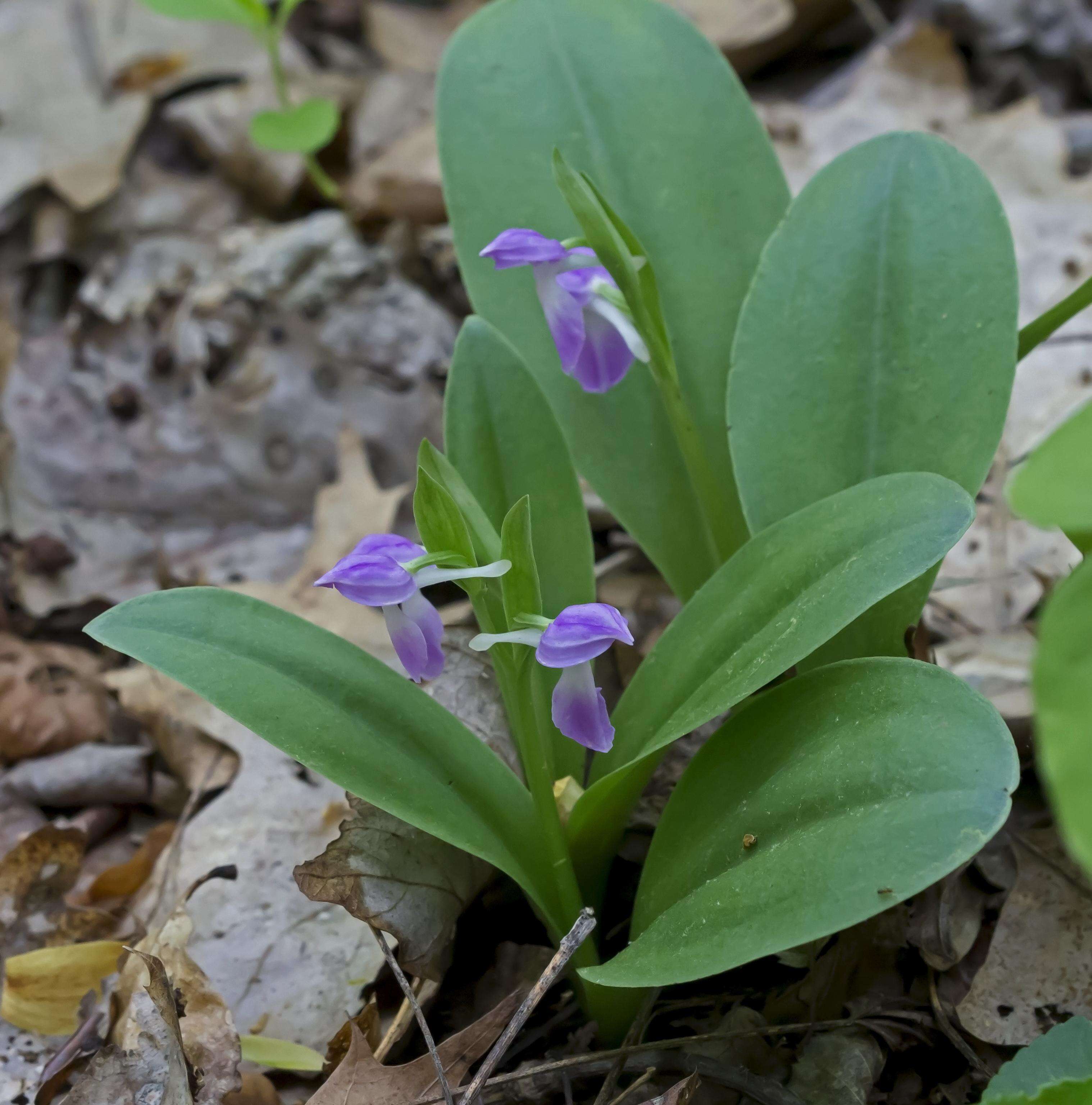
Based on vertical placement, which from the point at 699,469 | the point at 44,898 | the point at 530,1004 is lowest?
the point at 44,898

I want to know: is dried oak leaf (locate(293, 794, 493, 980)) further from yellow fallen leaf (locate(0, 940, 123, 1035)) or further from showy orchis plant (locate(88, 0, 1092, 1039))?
yellow fallen leaf (locate(0, 940, 123, 1035))

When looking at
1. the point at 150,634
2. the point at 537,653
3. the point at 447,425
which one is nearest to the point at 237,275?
the point at 447,425

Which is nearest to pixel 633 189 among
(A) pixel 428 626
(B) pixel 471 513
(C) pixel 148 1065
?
(B) pixel 471 513

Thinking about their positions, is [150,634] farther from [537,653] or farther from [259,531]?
[259,531]

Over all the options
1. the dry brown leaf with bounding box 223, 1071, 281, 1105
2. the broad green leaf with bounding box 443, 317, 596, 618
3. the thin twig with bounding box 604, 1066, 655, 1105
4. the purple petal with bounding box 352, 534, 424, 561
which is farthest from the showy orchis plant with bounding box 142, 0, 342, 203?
the thin twig with bounding box 604, 1066, 655, 1105

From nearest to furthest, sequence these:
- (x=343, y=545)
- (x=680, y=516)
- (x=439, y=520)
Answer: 1. (x=439, y=520)
2. (x=680, y=516)
3. (x=343, y=545)

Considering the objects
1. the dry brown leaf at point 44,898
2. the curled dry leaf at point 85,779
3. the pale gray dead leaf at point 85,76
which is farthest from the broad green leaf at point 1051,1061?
the pale gray dead leaf at point 85,76

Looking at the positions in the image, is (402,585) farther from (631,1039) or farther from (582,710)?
(631,1039)
